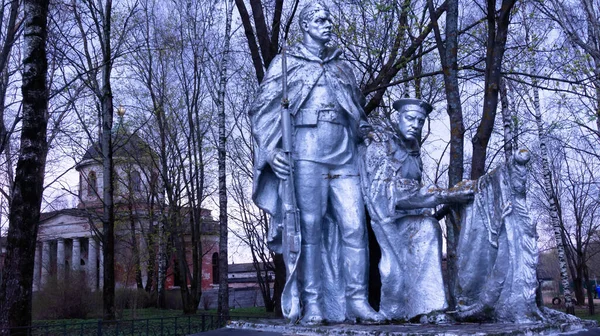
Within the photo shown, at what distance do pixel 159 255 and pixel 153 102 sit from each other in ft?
28.1

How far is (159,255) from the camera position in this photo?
30.4 metres

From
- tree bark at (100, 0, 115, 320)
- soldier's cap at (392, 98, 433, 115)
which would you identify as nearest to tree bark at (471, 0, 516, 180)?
soldier's cap at (392, 98, 433, 115)

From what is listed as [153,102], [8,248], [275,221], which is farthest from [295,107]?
[153,102]

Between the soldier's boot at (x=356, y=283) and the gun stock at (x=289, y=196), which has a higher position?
the gun stock at (x=289, y=196)

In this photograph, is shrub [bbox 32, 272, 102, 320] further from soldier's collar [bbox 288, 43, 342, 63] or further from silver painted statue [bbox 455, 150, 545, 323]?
silver painted statue [bbox 455, 150, 545, 323]

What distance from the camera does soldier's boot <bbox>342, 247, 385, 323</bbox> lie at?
4.77 metres

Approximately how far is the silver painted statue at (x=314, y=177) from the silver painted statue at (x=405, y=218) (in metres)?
0.18

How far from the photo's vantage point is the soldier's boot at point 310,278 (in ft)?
16.0

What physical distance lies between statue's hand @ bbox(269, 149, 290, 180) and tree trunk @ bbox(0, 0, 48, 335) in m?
5.63

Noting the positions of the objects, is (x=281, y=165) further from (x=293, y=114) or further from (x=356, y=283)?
(x=356, y=283)

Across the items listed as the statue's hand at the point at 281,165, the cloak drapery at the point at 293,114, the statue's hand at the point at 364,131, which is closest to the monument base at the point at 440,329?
the cloak drapery at the point at 293,114

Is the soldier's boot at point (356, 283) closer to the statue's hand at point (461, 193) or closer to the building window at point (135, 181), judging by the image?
the statue's hand at point (461, 193)

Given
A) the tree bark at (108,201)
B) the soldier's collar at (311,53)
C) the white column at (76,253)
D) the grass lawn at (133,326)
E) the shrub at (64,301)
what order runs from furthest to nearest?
the white column at (76,253)
the shrub at (64,301)
the tree bark at (108,201)
the grass lawn at (133,326)
the soldier's collar at (311,53)

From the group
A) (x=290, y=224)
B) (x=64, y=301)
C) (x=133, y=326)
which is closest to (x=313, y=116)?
(x=290, y=224)
